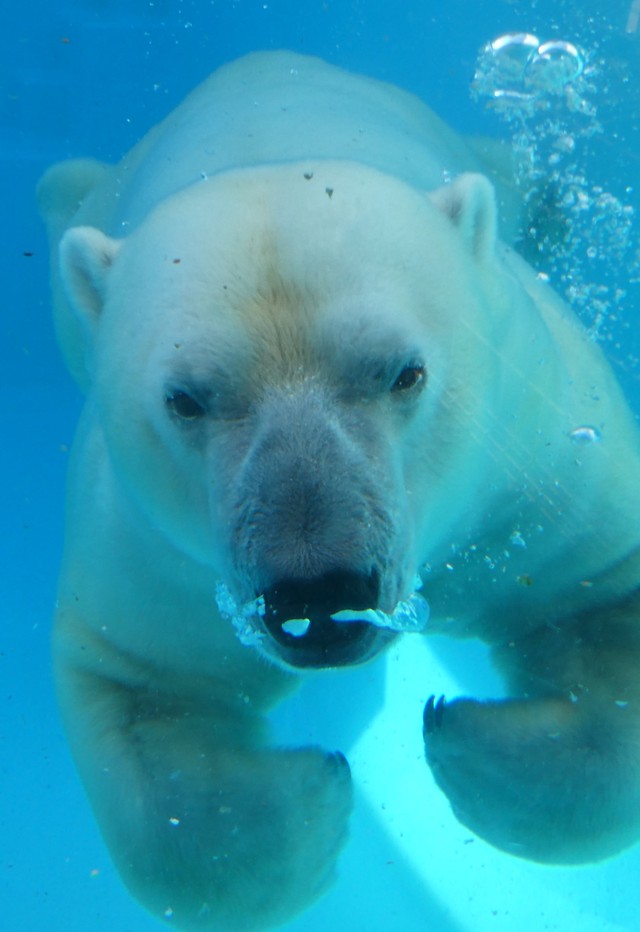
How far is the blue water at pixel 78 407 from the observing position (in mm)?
2938

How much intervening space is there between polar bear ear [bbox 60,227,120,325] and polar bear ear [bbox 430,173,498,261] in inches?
23.6

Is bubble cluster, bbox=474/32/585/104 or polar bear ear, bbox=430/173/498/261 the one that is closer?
polar bear ear, bbox=430/173/498/261

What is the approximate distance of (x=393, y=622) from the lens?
150 cm

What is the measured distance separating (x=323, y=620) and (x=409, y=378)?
0.42m

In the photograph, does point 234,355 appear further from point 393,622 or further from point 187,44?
point 187,44

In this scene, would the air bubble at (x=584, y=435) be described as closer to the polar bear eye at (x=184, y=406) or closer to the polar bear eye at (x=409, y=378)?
the polar bear eye at (x=409, y=378)

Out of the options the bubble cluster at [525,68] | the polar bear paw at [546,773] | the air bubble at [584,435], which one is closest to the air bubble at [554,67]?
the bubble cluster at [525,68]

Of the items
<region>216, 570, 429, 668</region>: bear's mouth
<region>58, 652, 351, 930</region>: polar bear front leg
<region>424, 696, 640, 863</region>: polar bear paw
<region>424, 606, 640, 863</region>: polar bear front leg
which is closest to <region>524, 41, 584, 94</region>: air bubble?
<region>424, 606, 640, 863</region>: polar bear front leg

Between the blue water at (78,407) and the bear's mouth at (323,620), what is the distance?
1.78m

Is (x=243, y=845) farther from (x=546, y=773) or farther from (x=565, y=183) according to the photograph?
(x=565, y=183)

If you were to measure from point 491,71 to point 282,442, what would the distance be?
3639 mm

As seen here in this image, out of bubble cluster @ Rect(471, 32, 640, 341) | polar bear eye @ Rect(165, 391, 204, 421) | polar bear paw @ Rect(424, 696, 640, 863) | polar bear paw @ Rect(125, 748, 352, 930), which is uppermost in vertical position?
bubble cluster @ Rect(471, 32, 640, 341)

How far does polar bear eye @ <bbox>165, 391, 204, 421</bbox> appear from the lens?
1498 mm

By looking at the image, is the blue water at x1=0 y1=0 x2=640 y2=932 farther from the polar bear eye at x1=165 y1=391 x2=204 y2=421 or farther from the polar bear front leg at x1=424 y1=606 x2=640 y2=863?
the polar bear eye at x1=165 y1=391 x2=204 y2=421
